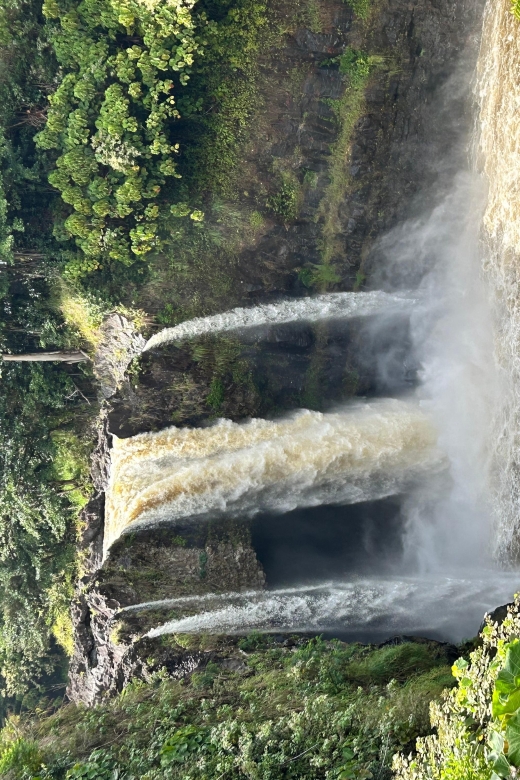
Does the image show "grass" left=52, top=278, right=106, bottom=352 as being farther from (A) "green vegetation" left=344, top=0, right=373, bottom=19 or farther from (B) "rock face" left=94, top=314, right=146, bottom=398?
(A) "green vegetation" left=344, top=0, right=373, bottom=19

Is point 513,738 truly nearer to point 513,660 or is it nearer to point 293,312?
point 513,660

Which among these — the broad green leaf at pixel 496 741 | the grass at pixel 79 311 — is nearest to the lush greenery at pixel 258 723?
the broad green leaf at pixel 496 741

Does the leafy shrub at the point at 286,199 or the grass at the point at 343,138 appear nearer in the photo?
the grass at the point at 343,138

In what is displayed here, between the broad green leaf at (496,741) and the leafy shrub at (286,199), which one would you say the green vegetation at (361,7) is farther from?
the broad green leaf at (496,741)

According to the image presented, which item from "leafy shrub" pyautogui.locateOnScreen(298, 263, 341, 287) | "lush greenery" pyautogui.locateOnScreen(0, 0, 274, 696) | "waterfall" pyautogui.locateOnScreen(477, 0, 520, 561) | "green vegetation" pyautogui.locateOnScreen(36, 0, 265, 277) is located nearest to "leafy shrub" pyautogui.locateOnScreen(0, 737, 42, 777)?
"lush greenery" pyautogui.locateOnScreen(0, 0, 274, 696)

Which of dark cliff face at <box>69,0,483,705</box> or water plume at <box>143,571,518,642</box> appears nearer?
water plume at <box>143,571,518,642</box>

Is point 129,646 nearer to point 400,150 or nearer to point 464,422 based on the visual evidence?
point 464,422
